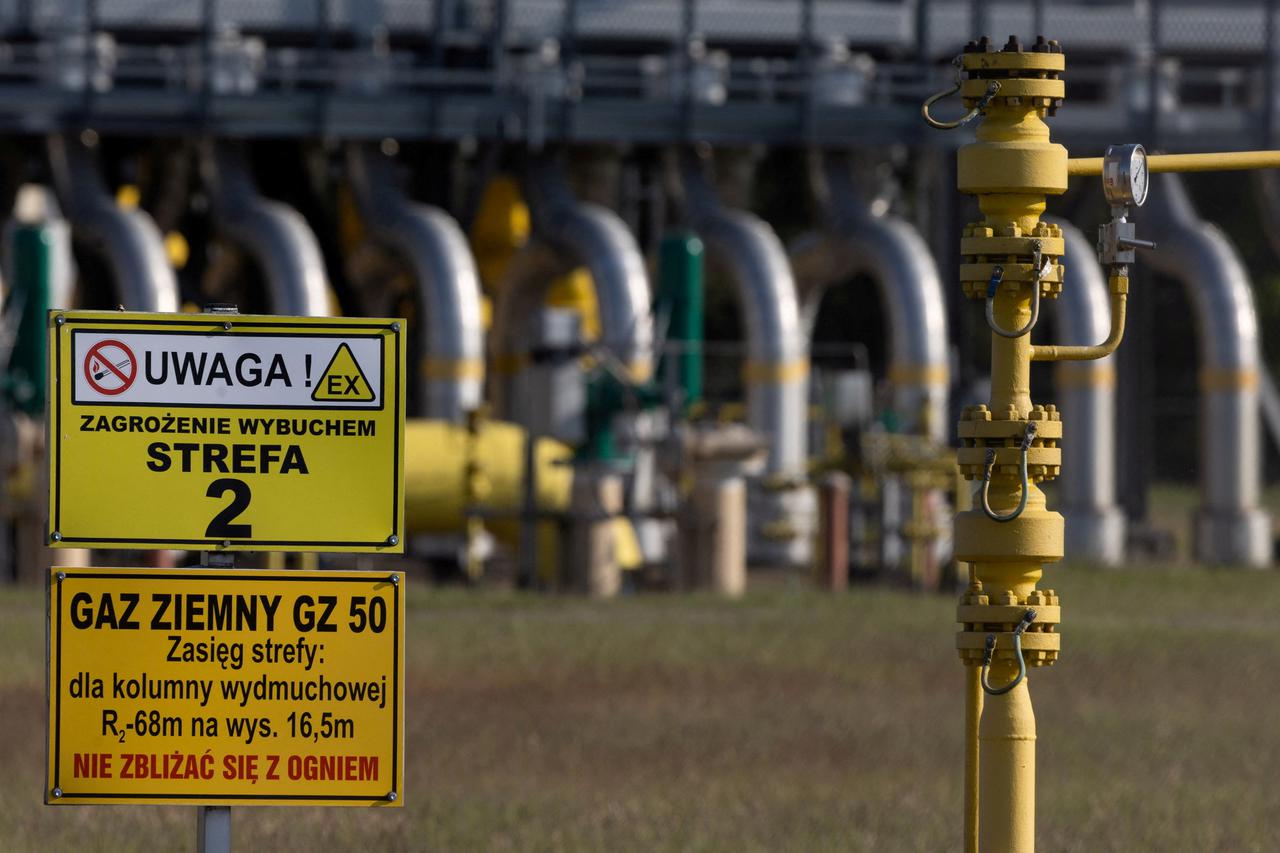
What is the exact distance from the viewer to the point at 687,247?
31.7 m

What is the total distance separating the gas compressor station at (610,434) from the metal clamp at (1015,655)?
19 mm

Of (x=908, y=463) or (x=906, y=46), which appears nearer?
(x=908, y=463)

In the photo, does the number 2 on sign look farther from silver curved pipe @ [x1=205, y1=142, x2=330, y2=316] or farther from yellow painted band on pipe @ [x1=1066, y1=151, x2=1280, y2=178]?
silver curved pipe @ [x1=205, y1=142, x2=330, y2=316]

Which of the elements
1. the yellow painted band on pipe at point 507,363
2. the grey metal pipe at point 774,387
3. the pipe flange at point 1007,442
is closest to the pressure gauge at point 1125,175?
the pipe flange at point 1007,442

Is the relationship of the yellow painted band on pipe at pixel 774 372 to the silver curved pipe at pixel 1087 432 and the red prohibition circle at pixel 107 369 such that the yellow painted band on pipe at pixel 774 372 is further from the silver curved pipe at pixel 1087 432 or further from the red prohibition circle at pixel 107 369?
the red prohibition circle at pixel 107 369

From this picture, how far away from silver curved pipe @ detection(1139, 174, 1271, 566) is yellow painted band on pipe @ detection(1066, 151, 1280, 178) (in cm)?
2618

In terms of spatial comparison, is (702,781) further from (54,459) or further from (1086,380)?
(1086,380)

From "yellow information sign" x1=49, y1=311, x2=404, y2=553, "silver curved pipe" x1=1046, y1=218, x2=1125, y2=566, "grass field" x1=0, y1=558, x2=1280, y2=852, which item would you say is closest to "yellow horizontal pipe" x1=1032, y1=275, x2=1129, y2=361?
"yellow information sign" x1=49, y1=311, x2=404, y2=553

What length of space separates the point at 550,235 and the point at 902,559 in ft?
20.9

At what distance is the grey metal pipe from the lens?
33.0 m

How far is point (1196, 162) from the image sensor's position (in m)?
8.02

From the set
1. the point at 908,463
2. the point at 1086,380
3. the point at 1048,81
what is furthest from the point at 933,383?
the point at 1048,81

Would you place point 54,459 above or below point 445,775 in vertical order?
above

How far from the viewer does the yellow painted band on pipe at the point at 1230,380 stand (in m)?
33.8
